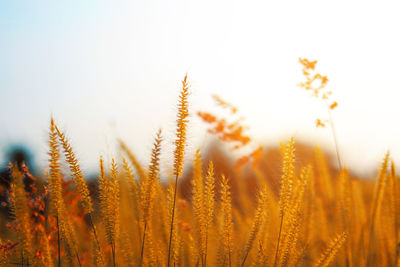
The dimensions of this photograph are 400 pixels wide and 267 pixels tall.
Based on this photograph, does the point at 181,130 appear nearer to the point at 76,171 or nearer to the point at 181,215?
the point at 76,171

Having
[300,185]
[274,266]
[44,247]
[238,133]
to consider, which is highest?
[238,133]

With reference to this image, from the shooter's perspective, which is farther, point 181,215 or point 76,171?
point 181,215

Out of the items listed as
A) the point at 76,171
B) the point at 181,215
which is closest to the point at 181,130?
the point at 76,171

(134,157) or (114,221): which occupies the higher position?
(134,157)

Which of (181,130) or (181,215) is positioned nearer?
(181,130)

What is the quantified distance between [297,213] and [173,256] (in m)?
0.54

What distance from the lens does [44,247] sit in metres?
1.36

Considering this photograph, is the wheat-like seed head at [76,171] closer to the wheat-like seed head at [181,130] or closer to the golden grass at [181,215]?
the golden grass at [181,215]

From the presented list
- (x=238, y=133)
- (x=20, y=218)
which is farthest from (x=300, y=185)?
(x=238, y=133)

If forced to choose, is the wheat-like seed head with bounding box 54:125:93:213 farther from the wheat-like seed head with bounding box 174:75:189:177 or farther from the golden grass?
the wheat-like seed head with bounding box 174:75:189:177

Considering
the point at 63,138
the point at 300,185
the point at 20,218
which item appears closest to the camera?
the point at 20,218

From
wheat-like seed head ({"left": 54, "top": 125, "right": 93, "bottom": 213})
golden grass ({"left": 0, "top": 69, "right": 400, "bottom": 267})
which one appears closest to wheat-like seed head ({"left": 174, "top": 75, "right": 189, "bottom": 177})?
golden grass ({"left": 0, "top": 69, "right": 400, "bottom": 267})

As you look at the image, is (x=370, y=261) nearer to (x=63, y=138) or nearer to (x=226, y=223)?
(x=226, y=223)

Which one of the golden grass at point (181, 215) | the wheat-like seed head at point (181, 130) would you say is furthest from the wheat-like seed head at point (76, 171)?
the wheat-like seed head at point (181, 130)
